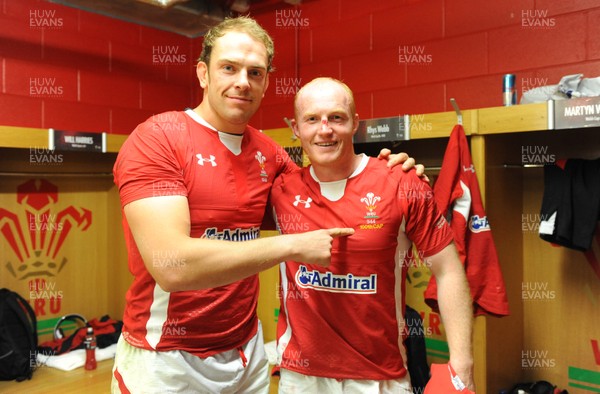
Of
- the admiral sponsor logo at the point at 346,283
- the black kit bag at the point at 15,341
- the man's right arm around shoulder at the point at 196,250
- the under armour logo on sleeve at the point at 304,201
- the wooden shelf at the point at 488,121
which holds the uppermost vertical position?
the wooden shelf at the point at 488,121

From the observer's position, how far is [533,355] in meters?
2.22

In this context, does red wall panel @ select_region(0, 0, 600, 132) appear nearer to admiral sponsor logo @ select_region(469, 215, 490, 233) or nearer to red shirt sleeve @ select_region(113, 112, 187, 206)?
admiral sponsor logo @ select_region(469, 215, 490, 233)

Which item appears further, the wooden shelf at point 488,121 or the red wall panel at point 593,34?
the red wall panel at point 593,34

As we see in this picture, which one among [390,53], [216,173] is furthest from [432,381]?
[390,53]

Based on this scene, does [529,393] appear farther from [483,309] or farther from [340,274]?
[340,274]

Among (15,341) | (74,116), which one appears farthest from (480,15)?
(15,341)

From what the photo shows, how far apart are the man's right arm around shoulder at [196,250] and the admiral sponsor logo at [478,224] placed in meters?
0.84

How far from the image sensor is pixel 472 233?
1853 mm

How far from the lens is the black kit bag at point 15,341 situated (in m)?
2.34

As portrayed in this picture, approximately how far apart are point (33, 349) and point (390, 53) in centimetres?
233

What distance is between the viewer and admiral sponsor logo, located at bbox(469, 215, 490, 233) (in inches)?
72.4

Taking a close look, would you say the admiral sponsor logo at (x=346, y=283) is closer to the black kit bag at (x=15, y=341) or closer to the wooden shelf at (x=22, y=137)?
the wooden shelf at (x=22, y=137)

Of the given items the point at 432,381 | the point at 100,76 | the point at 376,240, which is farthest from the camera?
the point at 100,76

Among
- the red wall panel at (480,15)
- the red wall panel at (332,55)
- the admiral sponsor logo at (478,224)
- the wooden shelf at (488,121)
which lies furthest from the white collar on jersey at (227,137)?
the red wall panel at (480,15)
